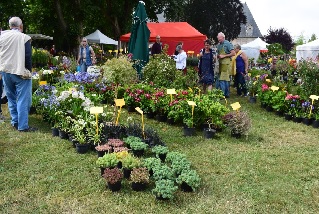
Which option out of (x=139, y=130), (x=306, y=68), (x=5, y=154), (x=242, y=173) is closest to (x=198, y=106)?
(x=139, y=130)

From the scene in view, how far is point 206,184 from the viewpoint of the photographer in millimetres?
4176

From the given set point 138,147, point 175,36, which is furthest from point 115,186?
point 175,36

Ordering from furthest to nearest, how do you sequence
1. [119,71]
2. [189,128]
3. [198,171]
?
[119,71]
[189,128]
[198,171]

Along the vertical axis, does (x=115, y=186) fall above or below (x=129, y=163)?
below

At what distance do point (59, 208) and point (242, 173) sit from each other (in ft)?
7.19

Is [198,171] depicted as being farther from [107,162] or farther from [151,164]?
[107,162]

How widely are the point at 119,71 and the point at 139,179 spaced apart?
4271 mm

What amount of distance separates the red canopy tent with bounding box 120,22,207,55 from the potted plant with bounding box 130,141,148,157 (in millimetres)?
14705

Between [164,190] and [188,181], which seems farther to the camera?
[188,181]

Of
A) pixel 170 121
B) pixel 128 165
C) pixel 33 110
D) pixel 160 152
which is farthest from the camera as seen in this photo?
pixel 33 110

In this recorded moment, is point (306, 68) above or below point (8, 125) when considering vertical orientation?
above

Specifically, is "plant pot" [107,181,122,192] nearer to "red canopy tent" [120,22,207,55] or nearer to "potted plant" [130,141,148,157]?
"potted plant" [130,141,148,157]

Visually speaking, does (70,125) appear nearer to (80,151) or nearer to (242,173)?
(80,151)

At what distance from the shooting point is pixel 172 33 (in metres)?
19.6
